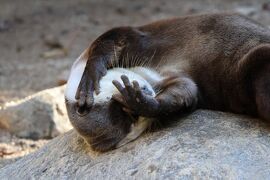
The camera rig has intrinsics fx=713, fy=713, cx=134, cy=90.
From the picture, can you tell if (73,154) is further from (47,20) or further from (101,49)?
(47,20)

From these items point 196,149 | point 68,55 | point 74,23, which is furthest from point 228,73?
point 74,23

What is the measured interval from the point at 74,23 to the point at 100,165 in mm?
5226

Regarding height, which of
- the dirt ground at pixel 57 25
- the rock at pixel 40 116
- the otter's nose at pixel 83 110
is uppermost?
the otter's nose at pixel 83 110

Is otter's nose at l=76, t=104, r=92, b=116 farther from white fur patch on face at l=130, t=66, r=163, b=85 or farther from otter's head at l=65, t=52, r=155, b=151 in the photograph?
white fur patch on face at l=130, t=66, r=163, b=85

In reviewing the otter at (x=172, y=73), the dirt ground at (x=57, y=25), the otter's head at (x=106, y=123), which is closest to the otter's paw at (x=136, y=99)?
the otter at (x=172, y=73)

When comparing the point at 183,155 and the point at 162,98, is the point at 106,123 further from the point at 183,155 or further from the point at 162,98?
the point at 183,155

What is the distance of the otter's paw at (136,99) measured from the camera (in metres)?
3.20

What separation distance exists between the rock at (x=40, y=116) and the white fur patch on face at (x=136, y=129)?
160 cm

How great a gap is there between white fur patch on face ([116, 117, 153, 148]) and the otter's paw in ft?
0.45

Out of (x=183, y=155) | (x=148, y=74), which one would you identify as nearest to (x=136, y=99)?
(x=183, y=155)

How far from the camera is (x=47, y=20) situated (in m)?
8.59

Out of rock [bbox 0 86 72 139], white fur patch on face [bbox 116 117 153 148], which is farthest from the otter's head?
rock [bbox 0 86 72 139]

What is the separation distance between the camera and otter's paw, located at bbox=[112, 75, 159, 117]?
3.20 meters

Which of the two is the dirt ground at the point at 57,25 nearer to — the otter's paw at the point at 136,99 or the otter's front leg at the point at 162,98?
the otter's front leg at the point at 162,98
